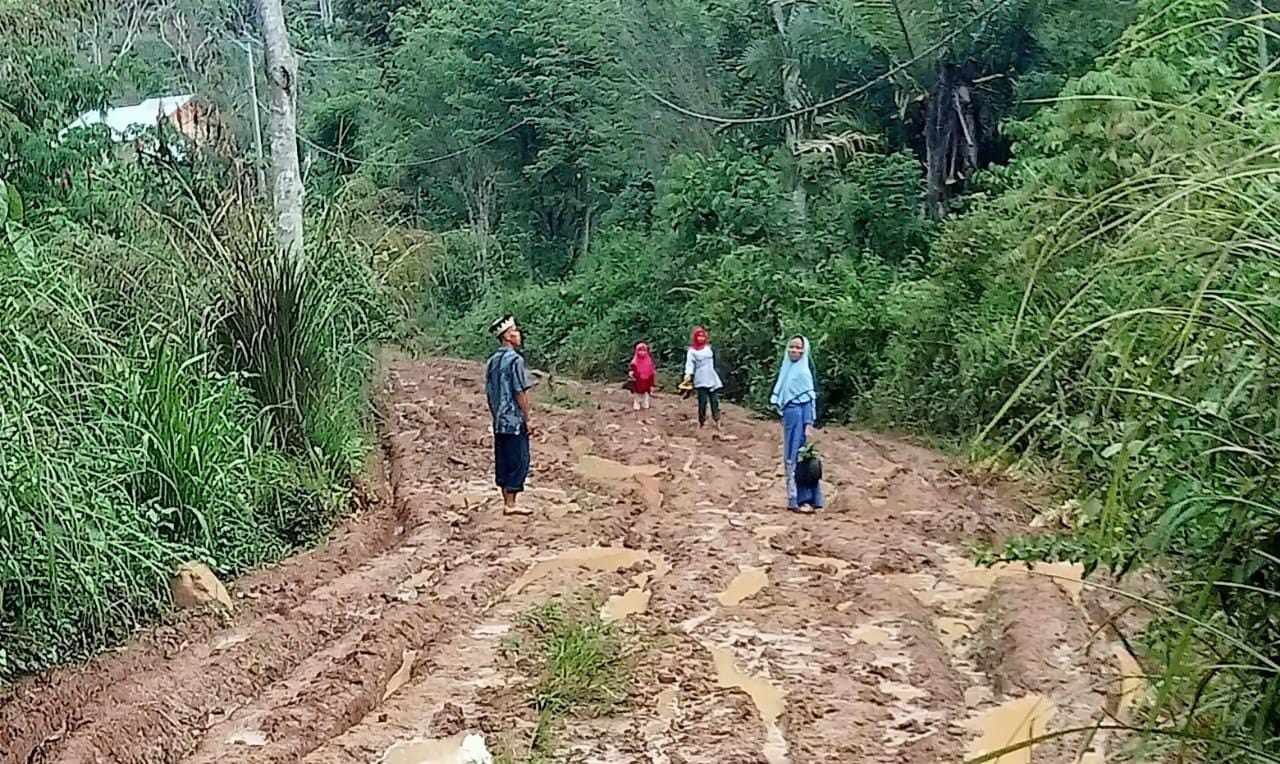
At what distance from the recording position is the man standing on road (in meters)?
10.1

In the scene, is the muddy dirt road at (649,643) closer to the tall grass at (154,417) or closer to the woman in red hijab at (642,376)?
the tall grass at (154,417)

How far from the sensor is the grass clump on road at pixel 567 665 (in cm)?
610

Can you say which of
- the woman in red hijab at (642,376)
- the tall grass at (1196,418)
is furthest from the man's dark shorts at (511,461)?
the woman in red hijab at (642,376)

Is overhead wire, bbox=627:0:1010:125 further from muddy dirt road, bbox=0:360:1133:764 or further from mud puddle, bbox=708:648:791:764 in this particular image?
mud puddle, bbox=708:648:791:764

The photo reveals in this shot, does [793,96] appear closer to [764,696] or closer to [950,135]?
[950,135]

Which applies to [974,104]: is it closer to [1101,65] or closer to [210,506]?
[1101,65]

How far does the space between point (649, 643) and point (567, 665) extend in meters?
0.68

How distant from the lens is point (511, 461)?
414 inches

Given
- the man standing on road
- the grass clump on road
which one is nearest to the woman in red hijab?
the man standing on road

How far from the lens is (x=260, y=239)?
34.3ft

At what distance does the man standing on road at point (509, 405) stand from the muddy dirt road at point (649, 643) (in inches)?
15.5

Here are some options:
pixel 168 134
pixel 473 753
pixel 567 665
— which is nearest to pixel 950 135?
pixel 168 134

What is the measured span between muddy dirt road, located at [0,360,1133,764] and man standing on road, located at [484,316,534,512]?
1.29 feet

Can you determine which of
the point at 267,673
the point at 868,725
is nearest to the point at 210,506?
the point at 267,673
